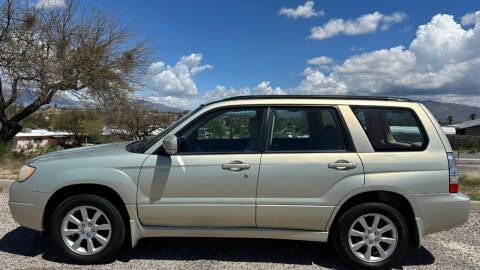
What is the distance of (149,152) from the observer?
3.46m

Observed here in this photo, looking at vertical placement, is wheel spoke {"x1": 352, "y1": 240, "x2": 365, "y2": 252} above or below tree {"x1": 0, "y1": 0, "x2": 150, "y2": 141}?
below

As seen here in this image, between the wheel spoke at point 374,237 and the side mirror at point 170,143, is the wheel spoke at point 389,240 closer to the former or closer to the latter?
the wheel spoke at point 374,237

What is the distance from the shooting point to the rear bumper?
10.9 ft

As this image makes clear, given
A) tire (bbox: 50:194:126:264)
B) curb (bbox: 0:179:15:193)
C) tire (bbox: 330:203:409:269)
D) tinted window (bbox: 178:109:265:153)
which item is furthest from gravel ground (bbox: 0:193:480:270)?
curb (bbox: 0:179:15:193)

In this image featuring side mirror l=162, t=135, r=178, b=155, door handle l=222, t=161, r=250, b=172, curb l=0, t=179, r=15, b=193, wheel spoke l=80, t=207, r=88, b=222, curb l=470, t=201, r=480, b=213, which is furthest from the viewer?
curb l=0, t=179, r=15, b=193

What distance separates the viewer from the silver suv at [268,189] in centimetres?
334

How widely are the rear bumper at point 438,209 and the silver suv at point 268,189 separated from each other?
10mm

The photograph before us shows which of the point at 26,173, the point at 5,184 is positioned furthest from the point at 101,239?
the point at 5,184

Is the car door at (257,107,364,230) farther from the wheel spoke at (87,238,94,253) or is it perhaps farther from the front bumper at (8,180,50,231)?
the front bumper at (8,180,50,231)

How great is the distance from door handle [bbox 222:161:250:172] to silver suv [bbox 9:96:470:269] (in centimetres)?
1

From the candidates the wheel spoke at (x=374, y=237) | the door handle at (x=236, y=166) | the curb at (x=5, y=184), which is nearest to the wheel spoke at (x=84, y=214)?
the door handle at (x=236, y=166)

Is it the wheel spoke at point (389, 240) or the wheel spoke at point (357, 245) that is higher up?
the wheel spoke at point (389, 240)

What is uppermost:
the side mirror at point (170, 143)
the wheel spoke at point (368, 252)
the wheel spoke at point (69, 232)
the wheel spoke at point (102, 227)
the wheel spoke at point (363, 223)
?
the side mirror at point (170, 143)

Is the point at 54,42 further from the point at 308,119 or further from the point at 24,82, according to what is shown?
the point at 308,119
